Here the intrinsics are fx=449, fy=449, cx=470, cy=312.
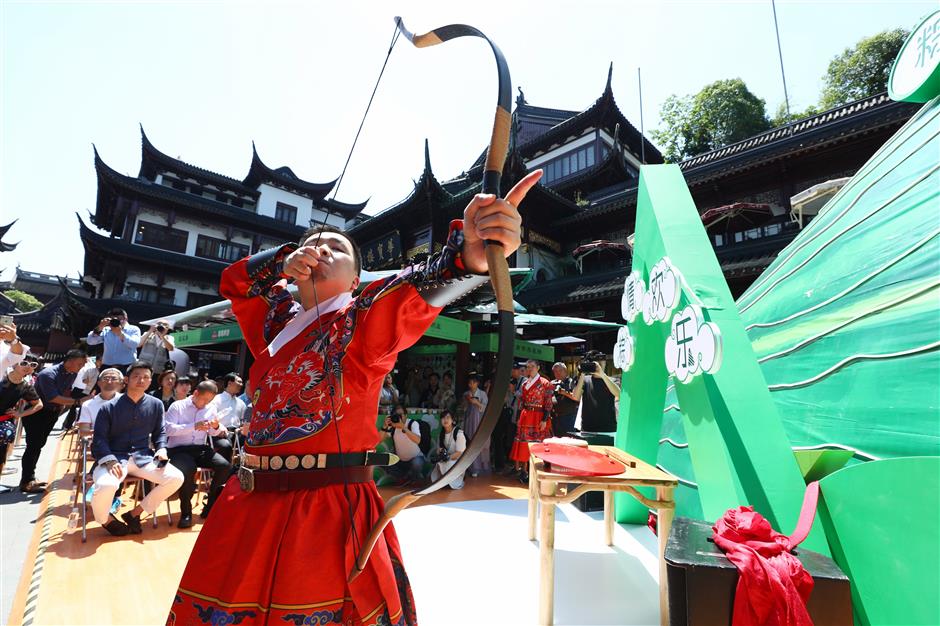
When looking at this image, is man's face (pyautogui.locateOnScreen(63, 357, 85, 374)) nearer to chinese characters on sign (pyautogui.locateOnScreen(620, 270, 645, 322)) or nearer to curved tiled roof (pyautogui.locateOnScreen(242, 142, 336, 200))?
chinese characters on sign (pyautogui.locateOnScreen(620, 270, 645, 322))

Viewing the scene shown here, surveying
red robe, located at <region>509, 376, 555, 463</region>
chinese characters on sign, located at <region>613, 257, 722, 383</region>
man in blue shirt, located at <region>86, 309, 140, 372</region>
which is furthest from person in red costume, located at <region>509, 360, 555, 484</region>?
man in blue shirt, located at <region>86, 309, 140, 372</region>

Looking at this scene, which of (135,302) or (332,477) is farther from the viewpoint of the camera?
(135,302)

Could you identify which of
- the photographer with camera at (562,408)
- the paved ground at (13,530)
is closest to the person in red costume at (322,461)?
the paved ground at (13,530)

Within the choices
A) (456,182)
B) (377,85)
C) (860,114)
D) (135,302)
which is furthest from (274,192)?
(377,85)

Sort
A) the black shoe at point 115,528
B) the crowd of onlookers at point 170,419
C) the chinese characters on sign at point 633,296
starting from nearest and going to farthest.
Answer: the chinese characters on sign at point 633,296 < the black shoe at point 115,528 < the crowd of onlookers at point 170,419

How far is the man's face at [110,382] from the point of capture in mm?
4191

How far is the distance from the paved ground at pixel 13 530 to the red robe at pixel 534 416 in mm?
5066

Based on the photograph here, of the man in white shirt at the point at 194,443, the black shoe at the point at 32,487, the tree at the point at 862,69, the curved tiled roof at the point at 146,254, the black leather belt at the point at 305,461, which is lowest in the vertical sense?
the black shoe at the point at 32,487

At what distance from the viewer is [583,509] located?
14.0 feet

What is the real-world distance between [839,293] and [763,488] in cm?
100

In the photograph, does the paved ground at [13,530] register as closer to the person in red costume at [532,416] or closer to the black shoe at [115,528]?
the black shoe at [115,528]

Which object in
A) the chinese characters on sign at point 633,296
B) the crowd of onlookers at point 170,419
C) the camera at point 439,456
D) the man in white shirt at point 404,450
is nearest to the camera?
the chinese characters on sign at point 633,296

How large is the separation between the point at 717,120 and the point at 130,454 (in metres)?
24.4

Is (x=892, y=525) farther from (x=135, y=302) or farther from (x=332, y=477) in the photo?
(x=135, y=302)
